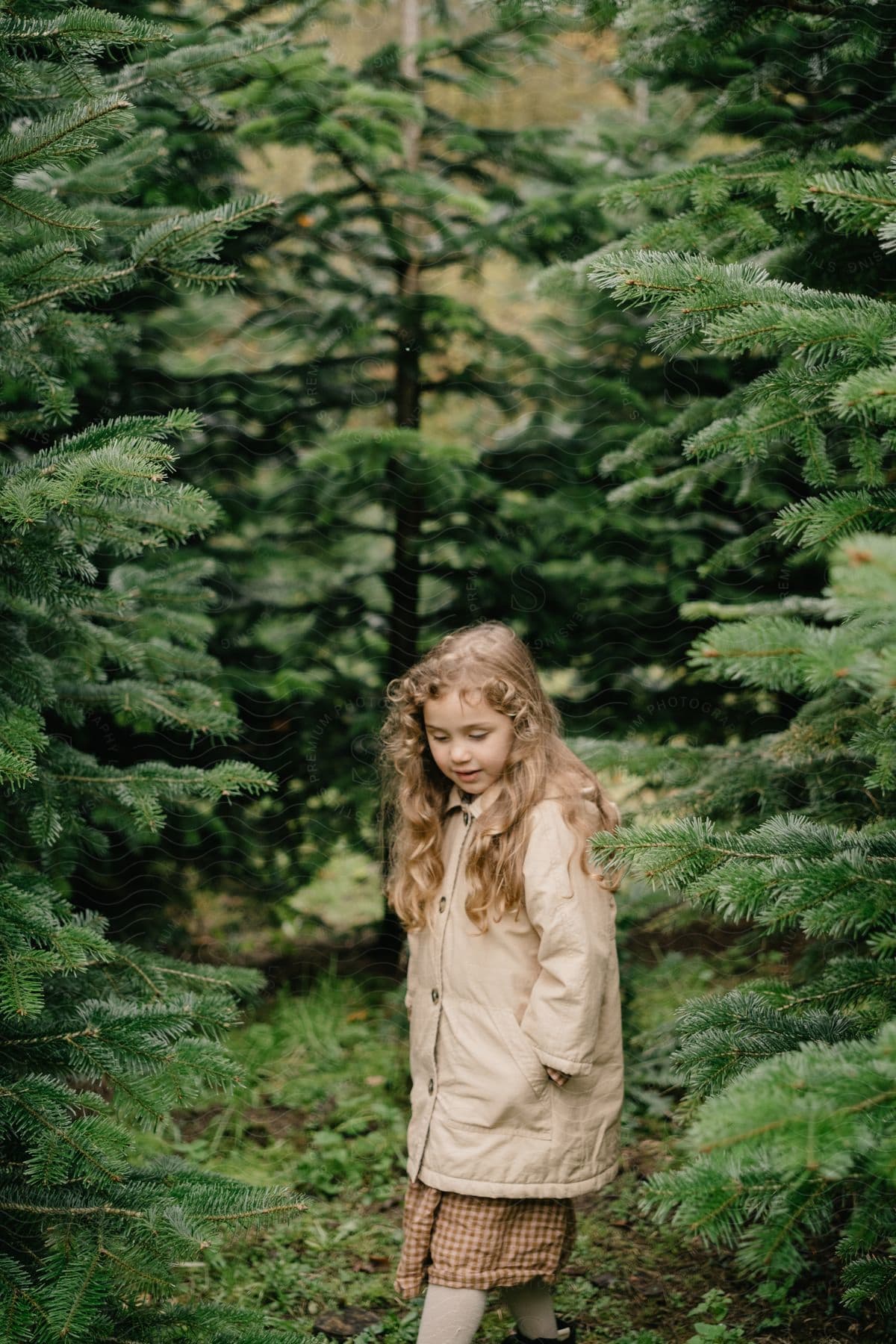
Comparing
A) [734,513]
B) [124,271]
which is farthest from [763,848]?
[734,513]

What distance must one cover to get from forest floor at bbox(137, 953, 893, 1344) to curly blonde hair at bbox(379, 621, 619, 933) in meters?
0.57

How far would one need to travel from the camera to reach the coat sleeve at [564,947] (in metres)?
1.87

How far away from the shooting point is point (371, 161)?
320cm

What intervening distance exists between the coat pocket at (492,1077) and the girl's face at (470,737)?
0.46m

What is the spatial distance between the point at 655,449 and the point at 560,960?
142 cm

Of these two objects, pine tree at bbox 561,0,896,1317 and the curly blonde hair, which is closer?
pine tree at bbox 561,0,896,1317

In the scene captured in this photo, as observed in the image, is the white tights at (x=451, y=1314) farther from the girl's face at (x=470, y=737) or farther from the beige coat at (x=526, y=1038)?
the girl's face at (x=470, y=737)

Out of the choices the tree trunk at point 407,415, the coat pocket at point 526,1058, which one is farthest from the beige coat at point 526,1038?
the tree trunk at point 407,415

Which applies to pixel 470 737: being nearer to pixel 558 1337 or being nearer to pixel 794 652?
pixel 794 652

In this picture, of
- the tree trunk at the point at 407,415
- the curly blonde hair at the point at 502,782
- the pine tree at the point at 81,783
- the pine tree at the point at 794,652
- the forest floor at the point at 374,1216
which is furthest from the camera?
the tree trunk at the point at 407,415

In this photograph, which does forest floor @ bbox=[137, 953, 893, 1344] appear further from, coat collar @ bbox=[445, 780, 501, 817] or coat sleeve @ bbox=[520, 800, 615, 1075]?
coat collar @ bbox=[445, 780, 501, 817]

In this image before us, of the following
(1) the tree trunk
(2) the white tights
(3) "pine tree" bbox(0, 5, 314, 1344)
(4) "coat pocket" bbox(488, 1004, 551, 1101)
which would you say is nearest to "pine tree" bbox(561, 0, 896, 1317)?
(4) "coat pocket" bbox(488, 1004, 551, 1101)

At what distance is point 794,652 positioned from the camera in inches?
45.1

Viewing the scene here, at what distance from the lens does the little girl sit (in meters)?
1.91
